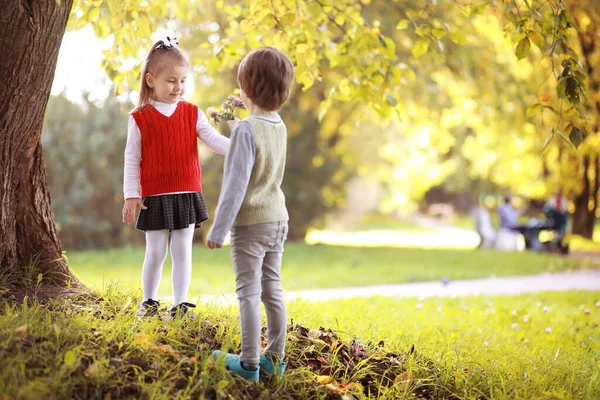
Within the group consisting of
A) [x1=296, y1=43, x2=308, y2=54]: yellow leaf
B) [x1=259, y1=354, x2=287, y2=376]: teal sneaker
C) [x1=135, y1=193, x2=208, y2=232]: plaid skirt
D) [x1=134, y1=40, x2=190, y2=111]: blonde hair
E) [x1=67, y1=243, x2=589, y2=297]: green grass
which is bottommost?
[x1=67, y1=243, x2=589, y2=297]: green grass

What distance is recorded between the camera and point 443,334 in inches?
220

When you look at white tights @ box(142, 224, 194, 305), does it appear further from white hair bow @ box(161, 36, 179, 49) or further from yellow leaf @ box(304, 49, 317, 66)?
yellow leaf @ box(304, 49, 317, 66)

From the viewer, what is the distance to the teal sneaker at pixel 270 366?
3496mm

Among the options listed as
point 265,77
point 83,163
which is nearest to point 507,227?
point 83,163

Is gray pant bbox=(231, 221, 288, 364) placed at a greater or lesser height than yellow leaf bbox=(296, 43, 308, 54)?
lesser

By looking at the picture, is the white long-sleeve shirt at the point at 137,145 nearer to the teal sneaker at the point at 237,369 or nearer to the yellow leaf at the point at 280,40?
the teal sneaker at the point at 237,369

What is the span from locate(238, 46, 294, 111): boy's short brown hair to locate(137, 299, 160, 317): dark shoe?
4.60 ft

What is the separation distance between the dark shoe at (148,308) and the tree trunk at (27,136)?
0.72 m

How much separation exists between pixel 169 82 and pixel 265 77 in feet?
2.65

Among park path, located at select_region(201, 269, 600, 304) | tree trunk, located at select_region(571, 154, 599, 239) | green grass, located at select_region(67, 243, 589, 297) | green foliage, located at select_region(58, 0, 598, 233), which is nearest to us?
green foliage, located at select_region(58, 0, 598, 233)

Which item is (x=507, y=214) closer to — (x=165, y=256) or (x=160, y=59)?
(x=165, y=256)

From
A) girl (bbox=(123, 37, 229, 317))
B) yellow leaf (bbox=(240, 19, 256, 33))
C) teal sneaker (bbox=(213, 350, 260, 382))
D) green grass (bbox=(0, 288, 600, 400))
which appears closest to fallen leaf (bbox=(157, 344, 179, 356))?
green grass (bbox=(0, 288, 600, 400))

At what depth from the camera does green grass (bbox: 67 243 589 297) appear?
9508mm

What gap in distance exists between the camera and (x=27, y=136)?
13.6 ft
